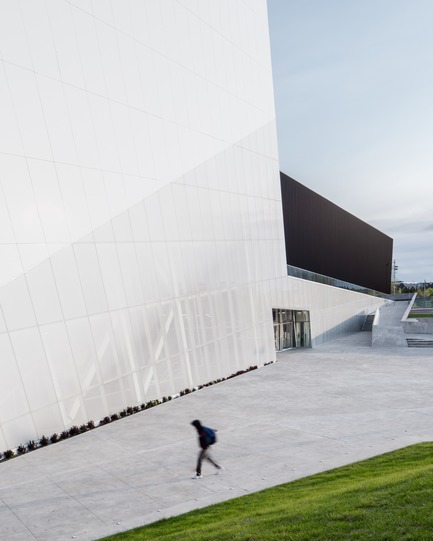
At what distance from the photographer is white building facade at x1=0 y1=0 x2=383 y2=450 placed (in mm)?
13945

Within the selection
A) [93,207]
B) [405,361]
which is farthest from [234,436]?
[405,361]

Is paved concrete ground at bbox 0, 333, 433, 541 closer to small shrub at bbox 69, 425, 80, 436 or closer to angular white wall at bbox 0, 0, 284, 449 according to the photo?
small shrub at bbox 69, 425, 80, 436

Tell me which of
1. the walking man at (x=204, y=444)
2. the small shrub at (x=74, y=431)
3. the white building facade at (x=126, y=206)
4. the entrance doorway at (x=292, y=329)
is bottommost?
the entrance doorway at (x=292, y=329)

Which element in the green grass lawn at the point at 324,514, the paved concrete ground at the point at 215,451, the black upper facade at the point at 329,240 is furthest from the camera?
the black upper facade at the point at 329,240

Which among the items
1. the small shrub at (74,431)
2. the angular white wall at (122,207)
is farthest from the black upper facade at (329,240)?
the small shrub at (74,431)

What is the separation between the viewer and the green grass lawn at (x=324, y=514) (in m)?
5.86

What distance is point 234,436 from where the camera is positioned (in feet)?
44.9

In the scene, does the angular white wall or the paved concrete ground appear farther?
the angular white wall

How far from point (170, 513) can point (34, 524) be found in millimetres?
2546

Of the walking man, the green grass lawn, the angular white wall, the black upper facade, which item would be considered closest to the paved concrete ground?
the walking man

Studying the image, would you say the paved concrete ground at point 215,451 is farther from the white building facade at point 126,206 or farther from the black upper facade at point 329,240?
the black upper facade at point 329,240

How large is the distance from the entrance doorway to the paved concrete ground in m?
10.9

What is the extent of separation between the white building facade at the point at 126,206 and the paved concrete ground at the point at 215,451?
6.28ft

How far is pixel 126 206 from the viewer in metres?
17.8
